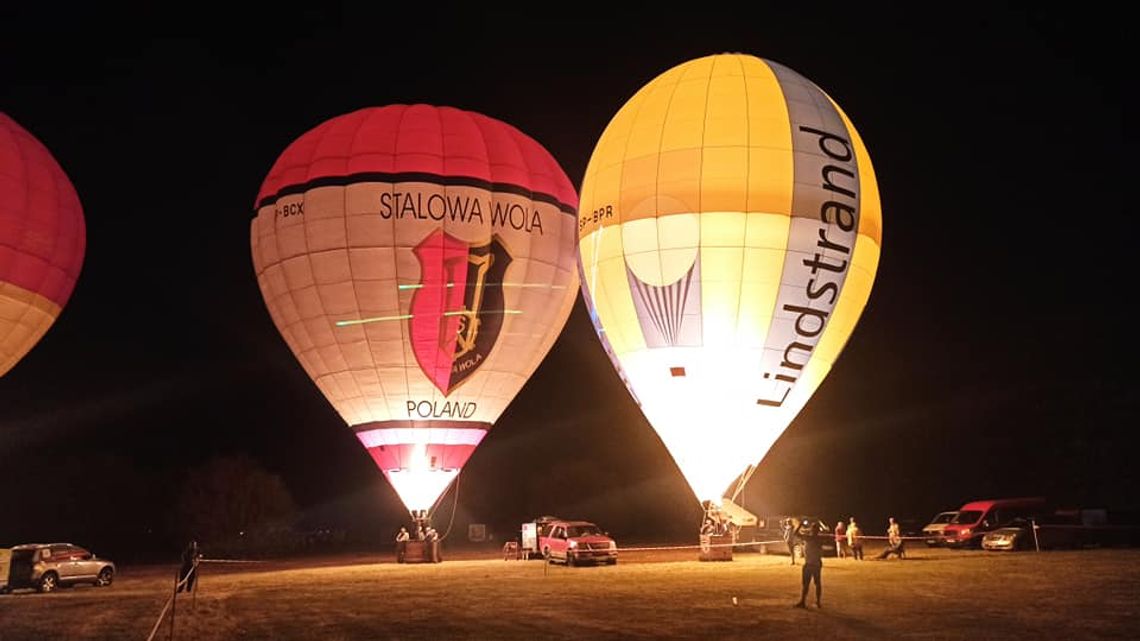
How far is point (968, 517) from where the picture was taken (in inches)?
1061

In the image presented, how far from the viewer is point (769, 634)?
10414 mm

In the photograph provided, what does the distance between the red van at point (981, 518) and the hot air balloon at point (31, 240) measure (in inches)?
961

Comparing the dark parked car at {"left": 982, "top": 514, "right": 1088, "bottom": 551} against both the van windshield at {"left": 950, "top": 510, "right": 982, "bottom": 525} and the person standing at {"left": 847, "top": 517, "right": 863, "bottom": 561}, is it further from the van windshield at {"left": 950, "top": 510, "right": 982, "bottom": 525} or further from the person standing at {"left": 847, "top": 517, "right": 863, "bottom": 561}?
the person standing at {"left": 847, "top": 517, "right": 863, "bottom": 561}

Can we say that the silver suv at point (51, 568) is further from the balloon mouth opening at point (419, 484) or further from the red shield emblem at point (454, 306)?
the red shield emblem at point (454, 306)

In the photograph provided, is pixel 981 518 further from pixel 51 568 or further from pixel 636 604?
pixel 51 568

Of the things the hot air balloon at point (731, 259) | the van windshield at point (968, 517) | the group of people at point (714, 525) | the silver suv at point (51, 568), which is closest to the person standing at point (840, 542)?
the van windshield at point (968, 517)

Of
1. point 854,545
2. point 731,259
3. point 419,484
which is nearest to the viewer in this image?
point 731,259

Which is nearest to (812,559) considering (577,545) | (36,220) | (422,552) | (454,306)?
(577,545)

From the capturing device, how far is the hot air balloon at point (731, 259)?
18.8m

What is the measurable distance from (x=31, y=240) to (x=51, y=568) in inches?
344

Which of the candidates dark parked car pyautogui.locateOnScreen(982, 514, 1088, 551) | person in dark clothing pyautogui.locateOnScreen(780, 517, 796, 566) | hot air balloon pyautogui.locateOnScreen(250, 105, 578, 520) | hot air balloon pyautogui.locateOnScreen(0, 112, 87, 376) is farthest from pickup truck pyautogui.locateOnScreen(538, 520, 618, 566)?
hot air balloon pyautogui.locateOnScreen(0, 112, 87, 376)

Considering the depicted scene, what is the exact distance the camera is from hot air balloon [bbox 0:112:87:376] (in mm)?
24047

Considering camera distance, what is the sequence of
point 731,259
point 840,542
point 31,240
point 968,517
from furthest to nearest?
point 968,517 < point 840,542 < point 31,240 < point 731,259

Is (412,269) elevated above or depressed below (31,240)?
below
